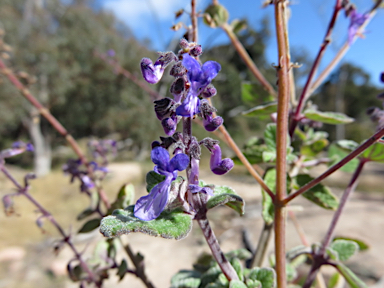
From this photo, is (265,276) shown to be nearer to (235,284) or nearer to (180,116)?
(235,284)

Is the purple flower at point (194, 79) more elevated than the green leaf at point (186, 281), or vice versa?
the purple flower at point (194, 79)

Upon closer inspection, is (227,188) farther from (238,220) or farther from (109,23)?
(109,23)

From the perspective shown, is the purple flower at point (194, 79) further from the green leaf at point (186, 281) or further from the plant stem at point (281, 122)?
the green leaf at point (186, 281)

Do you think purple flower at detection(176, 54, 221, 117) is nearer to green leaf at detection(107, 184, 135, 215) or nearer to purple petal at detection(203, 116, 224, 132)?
purple petal at detection(203, 116, 224, 132)

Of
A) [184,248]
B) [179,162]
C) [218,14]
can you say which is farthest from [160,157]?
[184,248]

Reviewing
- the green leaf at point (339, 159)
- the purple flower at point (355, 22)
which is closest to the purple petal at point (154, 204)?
the green leaf at point (339, 159)
